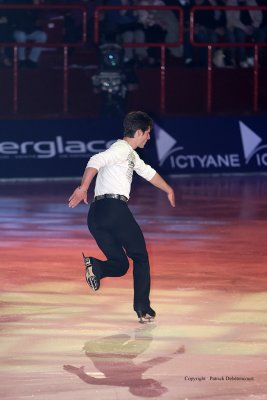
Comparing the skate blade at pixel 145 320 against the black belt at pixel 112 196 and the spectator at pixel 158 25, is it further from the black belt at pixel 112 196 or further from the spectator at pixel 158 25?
the spectator at pixel 158 25

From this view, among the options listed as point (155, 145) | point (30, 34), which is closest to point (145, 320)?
point (155, 145)

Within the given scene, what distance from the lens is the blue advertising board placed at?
23844 millimetres

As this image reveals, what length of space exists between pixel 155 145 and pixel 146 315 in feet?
45.9

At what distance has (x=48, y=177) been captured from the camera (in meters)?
24.2

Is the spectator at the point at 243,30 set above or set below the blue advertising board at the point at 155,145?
above

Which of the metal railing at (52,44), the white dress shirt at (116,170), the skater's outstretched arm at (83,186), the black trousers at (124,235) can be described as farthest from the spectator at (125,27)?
the skater's outstretched arm at (83,186)

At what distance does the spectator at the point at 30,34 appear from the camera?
23922 mm

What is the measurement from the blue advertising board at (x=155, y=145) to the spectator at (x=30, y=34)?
4.78ft

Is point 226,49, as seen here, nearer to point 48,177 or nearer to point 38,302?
point 48,177

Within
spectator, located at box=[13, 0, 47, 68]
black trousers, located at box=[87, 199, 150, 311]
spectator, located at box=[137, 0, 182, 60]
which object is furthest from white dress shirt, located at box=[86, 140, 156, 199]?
spectator, located at box=[137, 0, 182, 60]

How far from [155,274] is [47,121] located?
10.9 m

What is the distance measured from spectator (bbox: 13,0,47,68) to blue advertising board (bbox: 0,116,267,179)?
1.46 meters

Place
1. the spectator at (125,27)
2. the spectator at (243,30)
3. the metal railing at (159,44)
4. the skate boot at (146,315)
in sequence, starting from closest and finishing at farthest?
the skate boot at (146,315) < the metal railing at (159,44) < the spectator at (125,27) < the spectator at (243,30)

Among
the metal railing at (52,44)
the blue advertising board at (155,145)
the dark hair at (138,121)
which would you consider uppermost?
the dark hair at (138,121)
